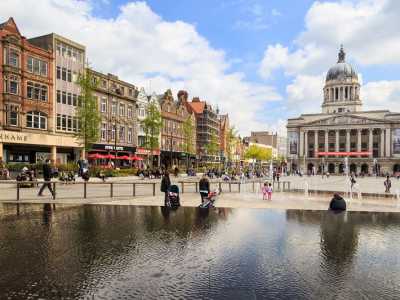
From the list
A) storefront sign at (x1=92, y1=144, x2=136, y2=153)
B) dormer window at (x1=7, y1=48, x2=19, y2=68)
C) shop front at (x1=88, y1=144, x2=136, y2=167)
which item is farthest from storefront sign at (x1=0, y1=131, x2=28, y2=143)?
storefront sign at (x1=92, y1=144, x2=136, y2=153)

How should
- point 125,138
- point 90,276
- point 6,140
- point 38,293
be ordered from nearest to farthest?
point 38,293 → point 90,276 → point 6,140 → point 125,138

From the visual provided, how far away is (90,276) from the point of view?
6395 millimetres

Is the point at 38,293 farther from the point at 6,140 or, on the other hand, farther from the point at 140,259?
the point at 6,140

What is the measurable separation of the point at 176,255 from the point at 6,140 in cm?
3766

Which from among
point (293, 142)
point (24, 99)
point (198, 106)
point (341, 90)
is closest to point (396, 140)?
point (341, 90)

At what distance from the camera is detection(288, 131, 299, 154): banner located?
134m

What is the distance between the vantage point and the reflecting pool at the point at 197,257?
19.0 feet

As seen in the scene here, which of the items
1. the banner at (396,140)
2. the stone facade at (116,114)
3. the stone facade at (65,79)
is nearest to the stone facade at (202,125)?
the stone facade at (116,114)

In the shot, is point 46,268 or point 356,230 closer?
point 46,268

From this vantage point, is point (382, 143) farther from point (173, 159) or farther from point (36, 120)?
point (36, 120)

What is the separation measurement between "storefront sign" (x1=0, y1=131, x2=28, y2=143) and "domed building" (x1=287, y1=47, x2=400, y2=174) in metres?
88.5

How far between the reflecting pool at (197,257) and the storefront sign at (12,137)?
29826 millimetres

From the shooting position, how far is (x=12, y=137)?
Result: 1548 inches

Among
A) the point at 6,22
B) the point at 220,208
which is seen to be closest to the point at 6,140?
the point at 6,22
